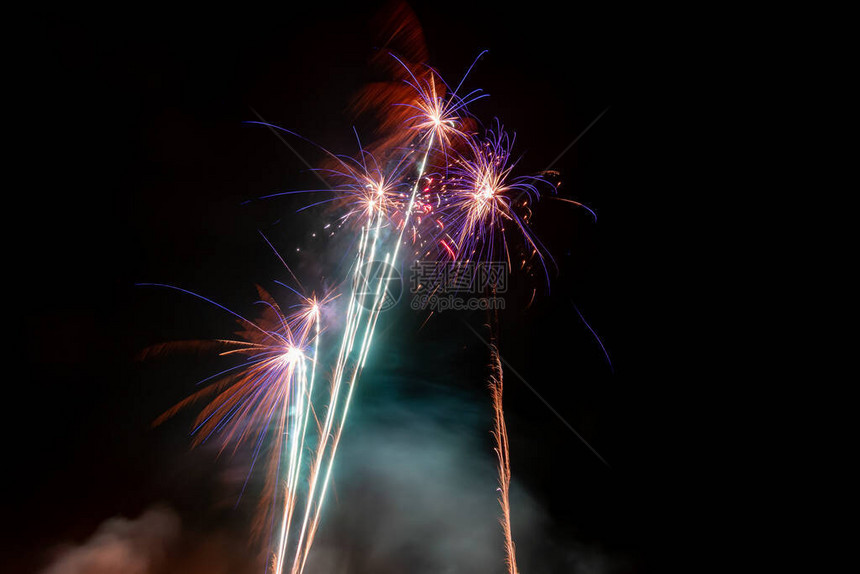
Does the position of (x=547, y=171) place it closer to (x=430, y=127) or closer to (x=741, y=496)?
(x=430, y=127)

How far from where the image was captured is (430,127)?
653 centimetres

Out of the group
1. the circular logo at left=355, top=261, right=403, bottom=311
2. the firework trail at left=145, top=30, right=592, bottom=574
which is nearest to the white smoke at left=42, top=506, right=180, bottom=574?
the firework trail at left=145, top=30, right=592, bottom=574

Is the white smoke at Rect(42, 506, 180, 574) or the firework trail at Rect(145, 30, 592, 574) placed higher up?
the firework trail at Rect(145, 30, 592, 574)

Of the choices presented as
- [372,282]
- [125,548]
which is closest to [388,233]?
[372,282]

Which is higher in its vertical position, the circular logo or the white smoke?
the circular logo

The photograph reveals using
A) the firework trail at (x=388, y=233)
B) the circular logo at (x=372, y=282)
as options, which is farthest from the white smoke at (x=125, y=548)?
the circular logo at (x=372, y=282)

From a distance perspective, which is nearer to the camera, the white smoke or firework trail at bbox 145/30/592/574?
firework trail at bbox 145/30/592/574

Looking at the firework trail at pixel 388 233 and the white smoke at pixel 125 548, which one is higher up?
the firework trail at pixel 388 233

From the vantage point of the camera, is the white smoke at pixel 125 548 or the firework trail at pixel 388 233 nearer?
the firework trail at pixel 388 233

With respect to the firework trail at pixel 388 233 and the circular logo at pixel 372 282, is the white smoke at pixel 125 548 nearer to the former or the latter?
the firework trail at pixel 388 233

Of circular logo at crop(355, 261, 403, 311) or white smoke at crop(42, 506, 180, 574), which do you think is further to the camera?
white smoke at crop(42, 506, 180, 574)

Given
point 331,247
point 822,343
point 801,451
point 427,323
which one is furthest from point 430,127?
point 801,451

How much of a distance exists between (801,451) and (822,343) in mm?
3935

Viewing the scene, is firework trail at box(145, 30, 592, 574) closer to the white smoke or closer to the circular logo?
the circular logo
